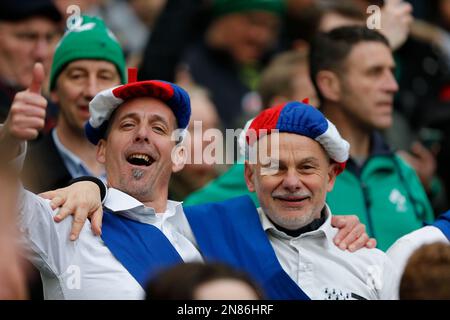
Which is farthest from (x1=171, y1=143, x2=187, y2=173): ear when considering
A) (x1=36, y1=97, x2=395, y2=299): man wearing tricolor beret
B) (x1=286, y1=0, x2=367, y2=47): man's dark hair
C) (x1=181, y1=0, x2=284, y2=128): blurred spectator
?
(x1=181, y1=0, x2=284, y2=128): blurred spectator

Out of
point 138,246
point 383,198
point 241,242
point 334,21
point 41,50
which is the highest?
point 334,21

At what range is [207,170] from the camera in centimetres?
750

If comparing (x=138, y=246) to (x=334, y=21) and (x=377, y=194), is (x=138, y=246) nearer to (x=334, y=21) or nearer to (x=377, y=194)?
(x=377, y=194)

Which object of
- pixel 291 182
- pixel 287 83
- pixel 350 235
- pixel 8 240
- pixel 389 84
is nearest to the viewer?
pixel 8 240

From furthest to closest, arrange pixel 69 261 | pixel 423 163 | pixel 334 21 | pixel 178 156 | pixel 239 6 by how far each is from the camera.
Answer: pixel 239 6 < pixel 334 21 < pixel 423 163 < pixel 178 156 < pixel 69 261

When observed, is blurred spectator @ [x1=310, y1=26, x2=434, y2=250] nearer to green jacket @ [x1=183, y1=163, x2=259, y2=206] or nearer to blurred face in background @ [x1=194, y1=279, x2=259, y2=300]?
green jacket @ [x1=183, y1=163, x2=259, y2=206]

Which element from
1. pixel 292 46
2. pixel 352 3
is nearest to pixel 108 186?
pixel 352 3

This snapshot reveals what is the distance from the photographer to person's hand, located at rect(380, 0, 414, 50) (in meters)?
7.29

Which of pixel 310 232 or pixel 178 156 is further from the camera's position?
pixel 178 156

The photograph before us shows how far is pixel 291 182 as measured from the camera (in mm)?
5219

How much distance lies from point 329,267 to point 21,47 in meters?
2.63

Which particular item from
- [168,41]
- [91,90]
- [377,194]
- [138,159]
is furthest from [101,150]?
[168,41]
